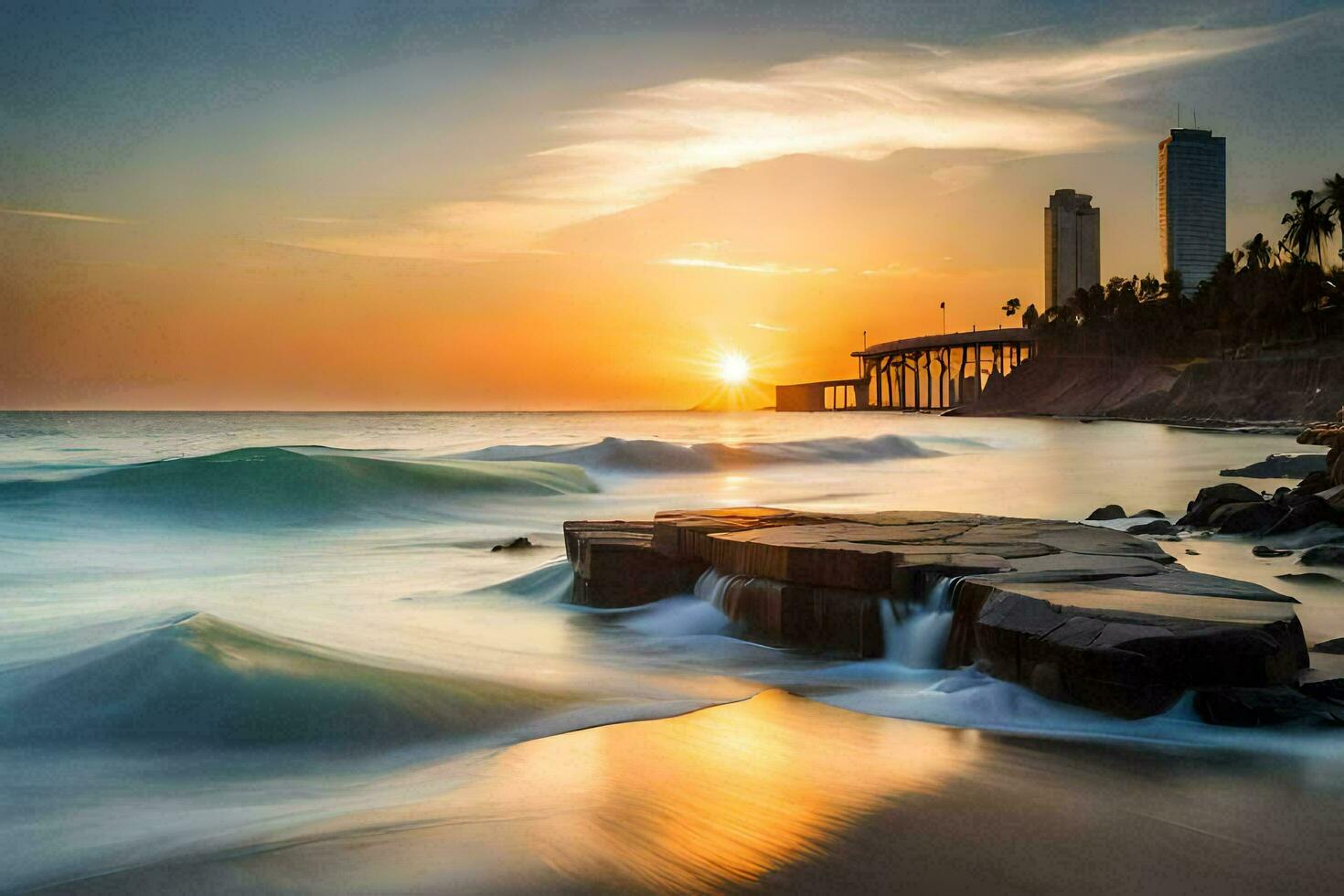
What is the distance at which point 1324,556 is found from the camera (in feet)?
26.6

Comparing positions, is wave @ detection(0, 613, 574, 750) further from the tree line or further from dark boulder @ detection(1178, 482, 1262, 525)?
the tree line

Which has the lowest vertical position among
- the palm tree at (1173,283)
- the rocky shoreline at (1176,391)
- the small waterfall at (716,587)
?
the small waterfall at (716,587)

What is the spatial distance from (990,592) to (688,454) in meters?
29.8

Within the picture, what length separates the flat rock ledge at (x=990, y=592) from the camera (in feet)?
13.7

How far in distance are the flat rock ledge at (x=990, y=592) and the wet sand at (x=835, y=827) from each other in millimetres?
385

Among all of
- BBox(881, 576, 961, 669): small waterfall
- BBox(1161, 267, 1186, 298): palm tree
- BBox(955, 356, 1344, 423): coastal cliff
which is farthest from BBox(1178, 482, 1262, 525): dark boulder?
BBox(1161, 267, 1186, 298): palm tree

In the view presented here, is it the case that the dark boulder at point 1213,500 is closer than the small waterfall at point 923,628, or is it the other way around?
the small waterfall at point 923,628

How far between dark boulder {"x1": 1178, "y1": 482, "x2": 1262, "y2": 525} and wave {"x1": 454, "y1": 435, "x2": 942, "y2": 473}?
21.0 m

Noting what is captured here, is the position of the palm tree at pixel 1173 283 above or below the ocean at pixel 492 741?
above

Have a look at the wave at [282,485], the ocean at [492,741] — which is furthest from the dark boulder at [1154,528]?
the wave at [282,485]

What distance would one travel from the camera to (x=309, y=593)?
9.27 meters

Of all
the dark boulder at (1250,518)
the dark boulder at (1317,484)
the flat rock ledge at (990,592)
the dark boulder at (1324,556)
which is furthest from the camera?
the dark boulder at (1317,484)

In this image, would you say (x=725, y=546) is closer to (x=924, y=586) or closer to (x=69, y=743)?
(x=924, y=586)

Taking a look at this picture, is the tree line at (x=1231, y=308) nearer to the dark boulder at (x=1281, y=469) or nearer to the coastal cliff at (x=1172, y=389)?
the coastal cliff at (x=1172, y=389)
